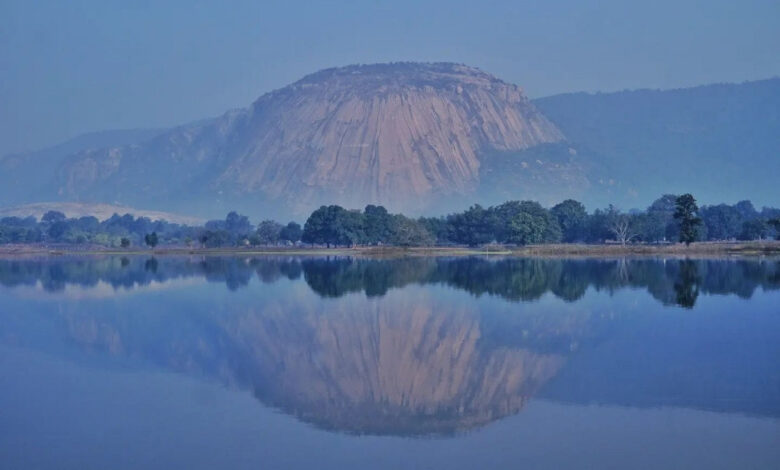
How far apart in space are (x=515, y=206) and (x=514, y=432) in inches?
4471

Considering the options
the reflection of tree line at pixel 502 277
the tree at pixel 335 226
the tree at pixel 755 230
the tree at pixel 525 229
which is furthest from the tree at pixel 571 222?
the reflection of tree line at pixel 502 277

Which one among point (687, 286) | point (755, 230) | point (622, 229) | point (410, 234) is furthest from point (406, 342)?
point (755, 230)

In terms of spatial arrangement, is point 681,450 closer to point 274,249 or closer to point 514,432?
point 514,432

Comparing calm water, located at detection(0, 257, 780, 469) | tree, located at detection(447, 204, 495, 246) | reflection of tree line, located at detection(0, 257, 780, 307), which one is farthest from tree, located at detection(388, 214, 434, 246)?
calm water, located at detection(0, 257, 780, 469)

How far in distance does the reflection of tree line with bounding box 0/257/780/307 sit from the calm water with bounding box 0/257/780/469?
2.22 metres

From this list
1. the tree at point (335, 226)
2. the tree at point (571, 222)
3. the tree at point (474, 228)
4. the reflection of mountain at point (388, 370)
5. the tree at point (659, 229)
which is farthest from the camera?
the tree at point (571, 222)

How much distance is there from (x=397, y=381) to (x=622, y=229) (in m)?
100

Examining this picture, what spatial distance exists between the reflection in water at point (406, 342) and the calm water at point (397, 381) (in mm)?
103

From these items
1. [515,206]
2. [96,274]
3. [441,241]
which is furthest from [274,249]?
[96,274]

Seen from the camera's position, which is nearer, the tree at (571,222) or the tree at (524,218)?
the tree at (524,218)

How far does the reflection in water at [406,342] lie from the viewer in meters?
19.2

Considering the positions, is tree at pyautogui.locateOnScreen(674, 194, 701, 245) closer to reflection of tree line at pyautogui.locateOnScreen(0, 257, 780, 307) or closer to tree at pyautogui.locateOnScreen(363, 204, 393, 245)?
reflection of tree line at pyautogui.locateOnScreen(0, 257, 780, 307)

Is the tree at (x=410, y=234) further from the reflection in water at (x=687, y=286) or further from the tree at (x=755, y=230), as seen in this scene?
the reflection in water at (x=687, y=286)

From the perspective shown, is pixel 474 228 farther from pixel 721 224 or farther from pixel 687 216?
pixel 687 216
